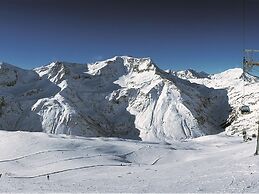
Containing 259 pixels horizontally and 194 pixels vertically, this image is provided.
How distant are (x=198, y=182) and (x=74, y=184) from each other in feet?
27.1

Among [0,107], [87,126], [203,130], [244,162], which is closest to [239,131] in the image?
[203,130]

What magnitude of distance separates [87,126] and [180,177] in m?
161

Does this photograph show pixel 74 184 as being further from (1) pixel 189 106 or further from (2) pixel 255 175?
(1) pixel 189 106

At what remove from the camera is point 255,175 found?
1005 inches

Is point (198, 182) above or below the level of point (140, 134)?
above

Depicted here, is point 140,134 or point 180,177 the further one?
point 140,134

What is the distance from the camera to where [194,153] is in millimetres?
48094

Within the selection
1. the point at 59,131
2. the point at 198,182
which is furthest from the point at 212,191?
the point at 59,131

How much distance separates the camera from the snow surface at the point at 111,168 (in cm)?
2442

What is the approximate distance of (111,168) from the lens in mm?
36188

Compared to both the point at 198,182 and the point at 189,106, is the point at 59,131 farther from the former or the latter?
the point at 198,182

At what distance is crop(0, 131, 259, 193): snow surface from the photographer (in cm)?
2442

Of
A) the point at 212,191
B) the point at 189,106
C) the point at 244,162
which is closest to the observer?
the point at 212,191

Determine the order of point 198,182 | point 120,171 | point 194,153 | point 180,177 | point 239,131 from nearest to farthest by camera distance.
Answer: point 198,182 → point 180,177 → point 120,171 → point 194,153 → point 239,131
